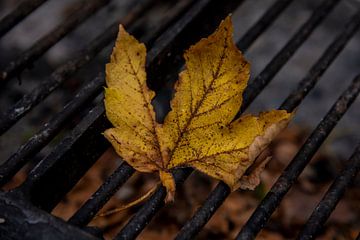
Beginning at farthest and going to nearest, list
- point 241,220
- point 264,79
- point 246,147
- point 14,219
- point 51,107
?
point 51,107, point 241,220, point 264,79, point 246,147, point 14,219

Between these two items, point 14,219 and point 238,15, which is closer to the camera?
point 14,219

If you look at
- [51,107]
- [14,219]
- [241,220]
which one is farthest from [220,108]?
[51,107]

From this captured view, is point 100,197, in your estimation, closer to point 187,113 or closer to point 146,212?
point 146,212

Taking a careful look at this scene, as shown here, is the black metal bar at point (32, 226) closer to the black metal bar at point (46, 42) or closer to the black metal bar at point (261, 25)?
the black metal bar at point (46, 42)

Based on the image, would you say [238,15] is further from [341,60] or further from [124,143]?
[124,143]

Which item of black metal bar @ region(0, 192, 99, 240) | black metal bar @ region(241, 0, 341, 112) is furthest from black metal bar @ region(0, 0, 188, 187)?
black metal bar @ region(241, 0, 341, 112)

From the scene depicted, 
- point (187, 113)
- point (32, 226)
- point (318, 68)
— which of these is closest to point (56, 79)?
point (187, 113)

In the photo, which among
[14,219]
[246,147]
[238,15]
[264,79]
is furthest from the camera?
[238,15]
